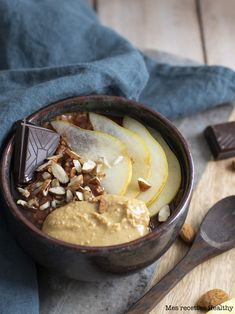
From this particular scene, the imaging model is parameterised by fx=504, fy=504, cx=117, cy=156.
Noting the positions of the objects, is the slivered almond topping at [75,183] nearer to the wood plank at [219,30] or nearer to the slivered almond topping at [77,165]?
the slivered almond topping at [77,165]

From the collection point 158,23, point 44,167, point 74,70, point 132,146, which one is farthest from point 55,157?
point 158,23

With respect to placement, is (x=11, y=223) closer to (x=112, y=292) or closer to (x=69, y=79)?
(x=112, y=292)

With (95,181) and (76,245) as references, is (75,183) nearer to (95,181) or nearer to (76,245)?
(95,181)

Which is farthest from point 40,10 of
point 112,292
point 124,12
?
point 112,292

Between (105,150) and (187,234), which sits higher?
(105,150)

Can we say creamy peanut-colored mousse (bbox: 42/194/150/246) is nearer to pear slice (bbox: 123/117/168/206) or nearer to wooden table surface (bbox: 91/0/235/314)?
pear slice (bbox: 123/117/168/206)

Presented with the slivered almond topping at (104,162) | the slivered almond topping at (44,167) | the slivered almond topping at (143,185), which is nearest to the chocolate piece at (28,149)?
the slivered almond topping at (44,167)

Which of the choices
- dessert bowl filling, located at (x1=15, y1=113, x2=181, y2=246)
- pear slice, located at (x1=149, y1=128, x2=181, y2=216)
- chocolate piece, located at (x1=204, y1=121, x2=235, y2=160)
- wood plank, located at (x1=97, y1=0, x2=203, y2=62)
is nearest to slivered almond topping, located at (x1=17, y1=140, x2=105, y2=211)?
dessert bowl filling, located at (x1=15, y1=113, x2=181, y2=246)
